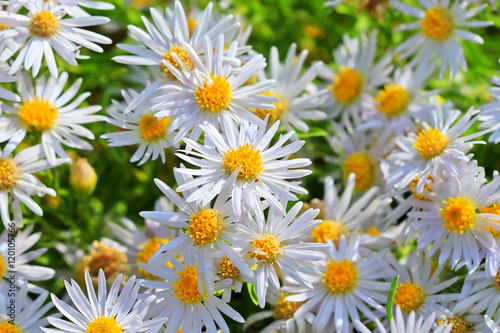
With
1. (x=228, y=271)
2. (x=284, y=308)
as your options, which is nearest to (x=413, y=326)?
(x=284, y=308)

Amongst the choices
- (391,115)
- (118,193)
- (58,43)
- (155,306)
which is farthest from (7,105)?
(391,115)

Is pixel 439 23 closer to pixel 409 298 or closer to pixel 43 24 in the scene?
pixel 409 298

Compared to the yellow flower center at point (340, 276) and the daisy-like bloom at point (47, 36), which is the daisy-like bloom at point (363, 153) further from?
the daisy-like bloom at point (47, 36)

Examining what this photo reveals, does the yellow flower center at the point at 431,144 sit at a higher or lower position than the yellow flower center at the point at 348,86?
lower

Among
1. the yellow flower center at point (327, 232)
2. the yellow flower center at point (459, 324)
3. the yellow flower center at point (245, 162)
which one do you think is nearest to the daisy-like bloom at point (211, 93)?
the yellow flower center at point (245, 162)

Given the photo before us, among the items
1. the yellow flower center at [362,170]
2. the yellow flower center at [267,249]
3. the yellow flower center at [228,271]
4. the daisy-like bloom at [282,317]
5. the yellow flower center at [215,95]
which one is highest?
the yellow flower center at [215,95]

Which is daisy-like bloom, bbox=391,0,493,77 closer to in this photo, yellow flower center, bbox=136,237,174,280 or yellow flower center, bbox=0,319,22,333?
yellow flower center, bbox=136,237,174,280

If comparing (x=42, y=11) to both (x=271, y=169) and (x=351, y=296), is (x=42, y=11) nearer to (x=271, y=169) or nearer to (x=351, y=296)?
(x=271, y=169)
